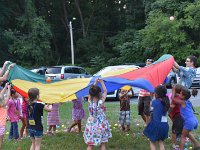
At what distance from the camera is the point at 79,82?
272 inches

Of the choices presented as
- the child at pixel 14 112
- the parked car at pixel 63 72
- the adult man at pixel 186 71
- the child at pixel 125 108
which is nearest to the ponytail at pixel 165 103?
the adult man at pixel 186 71

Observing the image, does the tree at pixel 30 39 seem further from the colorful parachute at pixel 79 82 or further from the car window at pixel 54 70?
the colorful parachute at pixel 79 82

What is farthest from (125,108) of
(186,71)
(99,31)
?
(99,31)

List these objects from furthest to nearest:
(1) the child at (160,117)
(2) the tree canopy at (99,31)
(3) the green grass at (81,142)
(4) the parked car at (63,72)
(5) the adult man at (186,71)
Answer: (2) the tree canopy at (99,31) → (4) the parked car at (63,72) → (3) the green grass at (81,142) → (5) the adult man at (186,71) → (1) the child at (160,117)

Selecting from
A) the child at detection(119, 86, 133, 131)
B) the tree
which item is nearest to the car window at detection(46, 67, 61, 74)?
the tree

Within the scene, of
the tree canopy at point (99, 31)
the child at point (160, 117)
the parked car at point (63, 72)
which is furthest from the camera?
the tree canopy at point (99, 31)

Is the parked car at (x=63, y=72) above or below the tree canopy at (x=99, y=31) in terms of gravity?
below

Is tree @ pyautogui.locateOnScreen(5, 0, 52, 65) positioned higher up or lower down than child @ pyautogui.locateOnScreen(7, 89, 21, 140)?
higher up

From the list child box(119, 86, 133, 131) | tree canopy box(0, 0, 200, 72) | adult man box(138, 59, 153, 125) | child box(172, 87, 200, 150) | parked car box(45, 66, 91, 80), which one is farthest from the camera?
tree canopy box(0, 0, 200, 72)

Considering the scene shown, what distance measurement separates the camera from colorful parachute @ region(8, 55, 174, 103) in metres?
6.30

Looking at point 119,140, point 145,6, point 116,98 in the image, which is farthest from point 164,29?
point 119,140

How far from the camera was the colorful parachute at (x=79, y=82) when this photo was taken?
20.7ft

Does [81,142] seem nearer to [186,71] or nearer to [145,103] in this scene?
[145,103]

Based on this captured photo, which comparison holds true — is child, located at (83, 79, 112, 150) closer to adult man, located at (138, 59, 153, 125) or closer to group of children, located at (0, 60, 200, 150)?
group of children, located at (0, 60, 200, 150)
